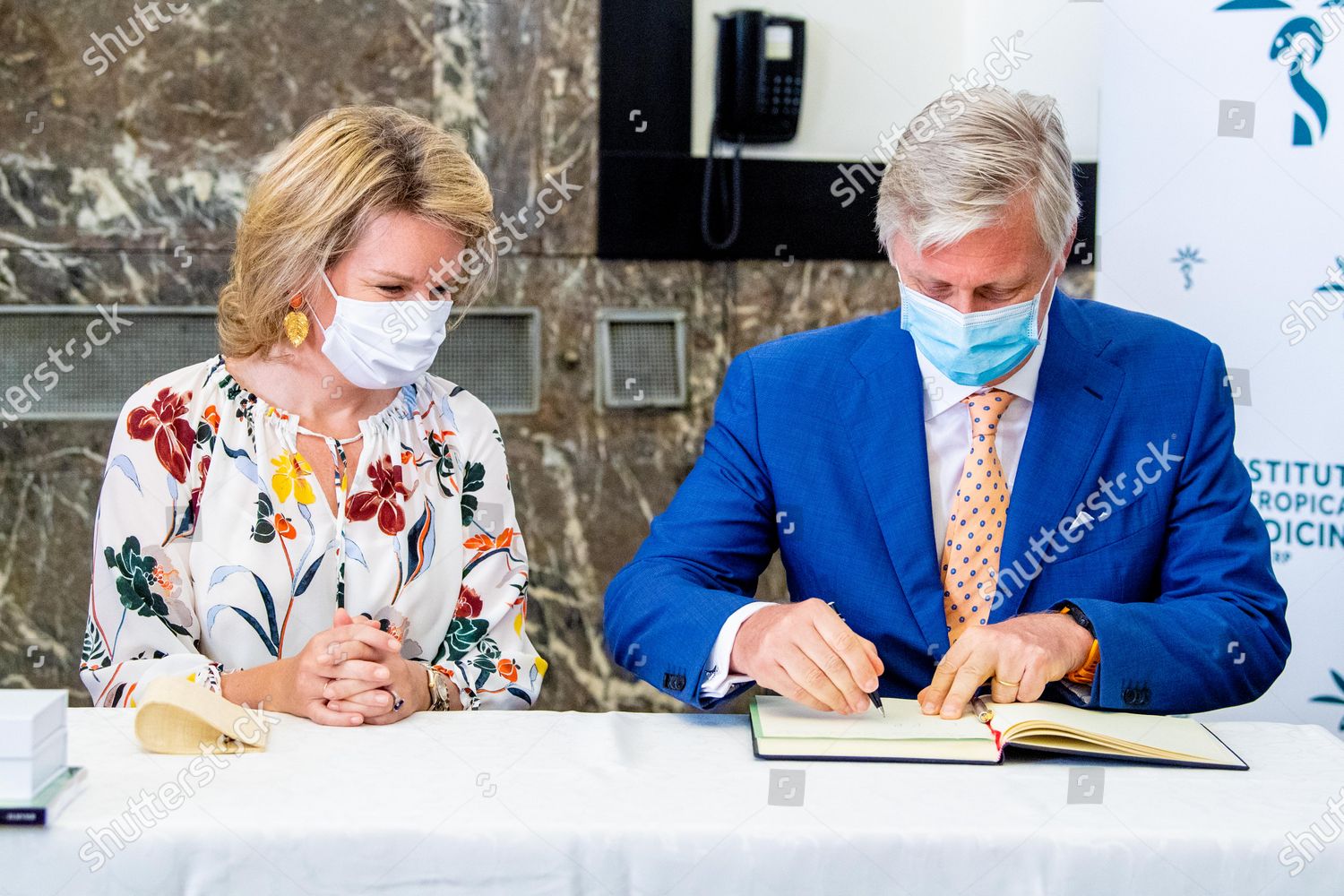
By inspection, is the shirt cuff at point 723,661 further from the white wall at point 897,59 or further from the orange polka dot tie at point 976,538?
the white wall at point 897,59

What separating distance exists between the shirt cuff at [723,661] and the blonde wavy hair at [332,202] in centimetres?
68

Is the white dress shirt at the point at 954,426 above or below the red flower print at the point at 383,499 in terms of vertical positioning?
above

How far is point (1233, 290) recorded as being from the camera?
248cm

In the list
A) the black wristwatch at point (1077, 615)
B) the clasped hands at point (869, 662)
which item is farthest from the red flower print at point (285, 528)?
the black wristwatch at point (1077, 615)

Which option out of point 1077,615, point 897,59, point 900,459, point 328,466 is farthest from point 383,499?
point 897,59

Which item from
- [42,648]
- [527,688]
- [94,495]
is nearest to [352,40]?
[94,495]

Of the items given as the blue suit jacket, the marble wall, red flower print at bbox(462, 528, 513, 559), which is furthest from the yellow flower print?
the marble wall

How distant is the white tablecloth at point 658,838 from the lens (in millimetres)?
1101

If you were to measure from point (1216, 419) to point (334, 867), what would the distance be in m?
1.26

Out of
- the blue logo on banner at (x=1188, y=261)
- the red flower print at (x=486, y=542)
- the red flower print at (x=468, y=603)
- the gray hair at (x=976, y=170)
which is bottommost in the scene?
the red flower print at (x=468, y=603)

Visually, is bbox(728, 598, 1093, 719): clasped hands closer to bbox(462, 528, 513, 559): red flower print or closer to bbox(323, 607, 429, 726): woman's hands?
bbox(323, 607, 429, 726): woman's hands

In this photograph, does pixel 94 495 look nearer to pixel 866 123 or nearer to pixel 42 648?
pixel 42 648

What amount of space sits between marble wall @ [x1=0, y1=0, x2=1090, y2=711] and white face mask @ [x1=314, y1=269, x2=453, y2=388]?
4.32ft

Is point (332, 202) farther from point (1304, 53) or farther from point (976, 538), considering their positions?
point (1304, 53)
